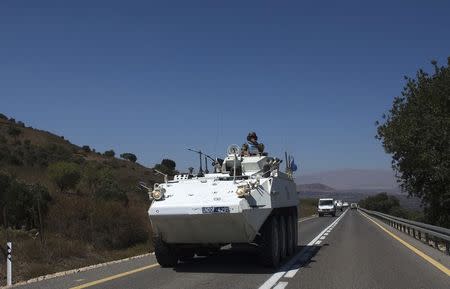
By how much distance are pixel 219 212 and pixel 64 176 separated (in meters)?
30.2

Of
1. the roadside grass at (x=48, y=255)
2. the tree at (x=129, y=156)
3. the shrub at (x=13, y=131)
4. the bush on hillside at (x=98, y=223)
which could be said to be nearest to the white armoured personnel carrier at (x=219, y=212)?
the roadside grass at (x=48, y=255)

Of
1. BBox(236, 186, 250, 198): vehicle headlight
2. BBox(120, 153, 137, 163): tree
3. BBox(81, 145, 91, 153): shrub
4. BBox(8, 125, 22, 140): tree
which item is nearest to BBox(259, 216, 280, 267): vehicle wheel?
BBox(236, 186, 250, 198): vehicle headlight

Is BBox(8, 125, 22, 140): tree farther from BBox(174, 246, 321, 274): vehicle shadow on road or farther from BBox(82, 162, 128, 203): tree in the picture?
BBox(174, 246, 321, 274): vehicle shadow on road

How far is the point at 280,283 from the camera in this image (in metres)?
9.85

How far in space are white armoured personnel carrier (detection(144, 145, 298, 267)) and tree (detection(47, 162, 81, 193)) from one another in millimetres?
26948

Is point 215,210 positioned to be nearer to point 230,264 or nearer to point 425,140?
point 230,264

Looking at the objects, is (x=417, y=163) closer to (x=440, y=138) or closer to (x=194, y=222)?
(x=440, y=138)

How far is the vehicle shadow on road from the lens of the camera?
11.6m

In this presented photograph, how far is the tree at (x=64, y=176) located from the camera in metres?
38.2

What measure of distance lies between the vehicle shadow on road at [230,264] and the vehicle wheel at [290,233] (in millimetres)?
343

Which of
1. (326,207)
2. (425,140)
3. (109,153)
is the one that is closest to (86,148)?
(109,153)

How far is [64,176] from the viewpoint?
127 ft

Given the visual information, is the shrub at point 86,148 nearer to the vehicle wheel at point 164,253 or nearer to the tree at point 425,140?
the tree at point 425,140

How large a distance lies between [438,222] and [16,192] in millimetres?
24010
